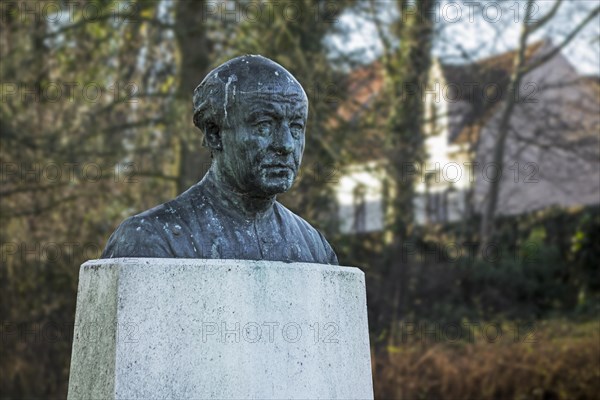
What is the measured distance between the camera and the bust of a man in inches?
178

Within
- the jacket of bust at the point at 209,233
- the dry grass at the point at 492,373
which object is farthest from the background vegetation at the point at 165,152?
the jacket of bust at the point at 209,233

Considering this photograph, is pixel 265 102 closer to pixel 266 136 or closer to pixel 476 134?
pixel 266 136

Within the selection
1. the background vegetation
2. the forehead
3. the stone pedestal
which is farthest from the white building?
the stone pedestal

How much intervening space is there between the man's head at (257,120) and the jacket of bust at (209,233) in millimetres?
→ 181

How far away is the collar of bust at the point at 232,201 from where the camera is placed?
15.6 ft

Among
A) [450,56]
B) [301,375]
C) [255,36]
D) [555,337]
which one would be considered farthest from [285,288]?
[450,56]

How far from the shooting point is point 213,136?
4.71m

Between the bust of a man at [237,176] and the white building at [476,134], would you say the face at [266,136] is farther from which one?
the white building at [476,134]

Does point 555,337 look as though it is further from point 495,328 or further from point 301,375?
point 301,375

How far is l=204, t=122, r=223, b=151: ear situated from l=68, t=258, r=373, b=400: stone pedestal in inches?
26.3

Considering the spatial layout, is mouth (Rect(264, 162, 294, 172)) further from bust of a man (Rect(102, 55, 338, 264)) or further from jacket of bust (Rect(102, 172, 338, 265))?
jacket of bust (Rect(102, 172, 338, 265))

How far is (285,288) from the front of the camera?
4.32 meters

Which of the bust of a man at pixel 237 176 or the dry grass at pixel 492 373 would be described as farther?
the dry grass at pixel 492 373

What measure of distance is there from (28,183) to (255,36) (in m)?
3.13
